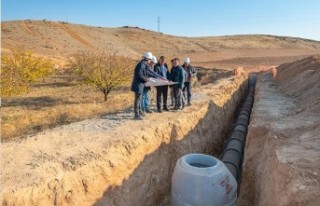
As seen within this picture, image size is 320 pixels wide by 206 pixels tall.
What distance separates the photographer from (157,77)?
36.1 feet

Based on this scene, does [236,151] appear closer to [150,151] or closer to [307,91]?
[150,151]

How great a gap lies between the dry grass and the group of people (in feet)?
15.5

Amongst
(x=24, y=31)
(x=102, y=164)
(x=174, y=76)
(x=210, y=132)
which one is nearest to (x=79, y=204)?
(x=102, y=164)

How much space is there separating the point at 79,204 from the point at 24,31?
274ft

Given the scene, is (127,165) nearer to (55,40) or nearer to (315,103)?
(315,103)

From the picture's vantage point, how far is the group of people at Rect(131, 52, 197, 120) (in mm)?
10055

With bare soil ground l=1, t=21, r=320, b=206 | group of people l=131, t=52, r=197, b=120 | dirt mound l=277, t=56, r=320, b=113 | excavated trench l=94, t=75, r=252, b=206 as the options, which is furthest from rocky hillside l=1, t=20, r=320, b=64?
group of people l=131, t=52, r=197, b=120

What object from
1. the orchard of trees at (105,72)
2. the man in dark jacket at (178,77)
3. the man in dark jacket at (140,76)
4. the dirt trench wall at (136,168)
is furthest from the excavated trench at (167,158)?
the orchard of trees at (105,72)

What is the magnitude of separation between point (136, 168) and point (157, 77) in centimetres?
360

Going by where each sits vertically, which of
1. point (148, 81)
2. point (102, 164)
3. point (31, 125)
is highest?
point (148, 81)

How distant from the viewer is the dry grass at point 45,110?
48.1 feet

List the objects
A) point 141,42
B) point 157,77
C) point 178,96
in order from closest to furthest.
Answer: point 157,77, point 178,96, point 141,42

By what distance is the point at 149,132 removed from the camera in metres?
9.30

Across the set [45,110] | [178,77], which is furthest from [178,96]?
[45,110]
